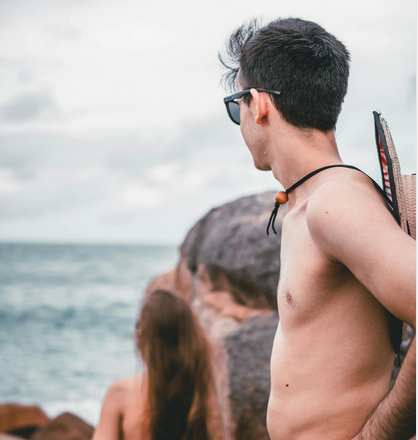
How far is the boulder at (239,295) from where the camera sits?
3.93 meters

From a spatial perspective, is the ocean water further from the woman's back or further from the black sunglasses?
the black sunglasses

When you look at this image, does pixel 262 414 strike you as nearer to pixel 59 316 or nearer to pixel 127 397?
pixel 127 397

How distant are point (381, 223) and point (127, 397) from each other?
170 cm

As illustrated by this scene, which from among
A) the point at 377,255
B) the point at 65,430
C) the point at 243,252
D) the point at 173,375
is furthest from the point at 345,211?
the point at 65,430

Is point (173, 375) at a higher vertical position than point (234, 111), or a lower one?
lower

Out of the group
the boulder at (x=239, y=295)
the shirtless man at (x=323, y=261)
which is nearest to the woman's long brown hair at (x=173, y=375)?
the shirtless man at (x=323, y=261)

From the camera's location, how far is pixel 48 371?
48.0ft

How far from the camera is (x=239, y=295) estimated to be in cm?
468

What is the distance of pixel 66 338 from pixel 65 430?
46.5ft

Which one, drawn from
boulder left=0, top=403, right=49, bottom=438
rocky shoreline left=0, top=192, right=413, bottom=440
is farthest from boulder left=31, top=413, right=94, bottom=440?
boulder left=0, top=403, right=49, bottom=438

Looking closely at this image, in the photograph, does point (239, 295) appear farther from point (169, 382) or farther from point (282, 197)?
point (282, 197)

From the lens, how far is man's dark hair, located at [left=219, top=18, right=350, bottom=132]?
151 centimetres

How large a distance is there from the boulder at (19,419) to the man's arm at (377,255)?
758cm

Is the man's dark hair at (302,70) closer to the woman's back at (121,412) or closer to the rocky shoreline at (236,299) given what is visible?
the woman's back at (121,412)
